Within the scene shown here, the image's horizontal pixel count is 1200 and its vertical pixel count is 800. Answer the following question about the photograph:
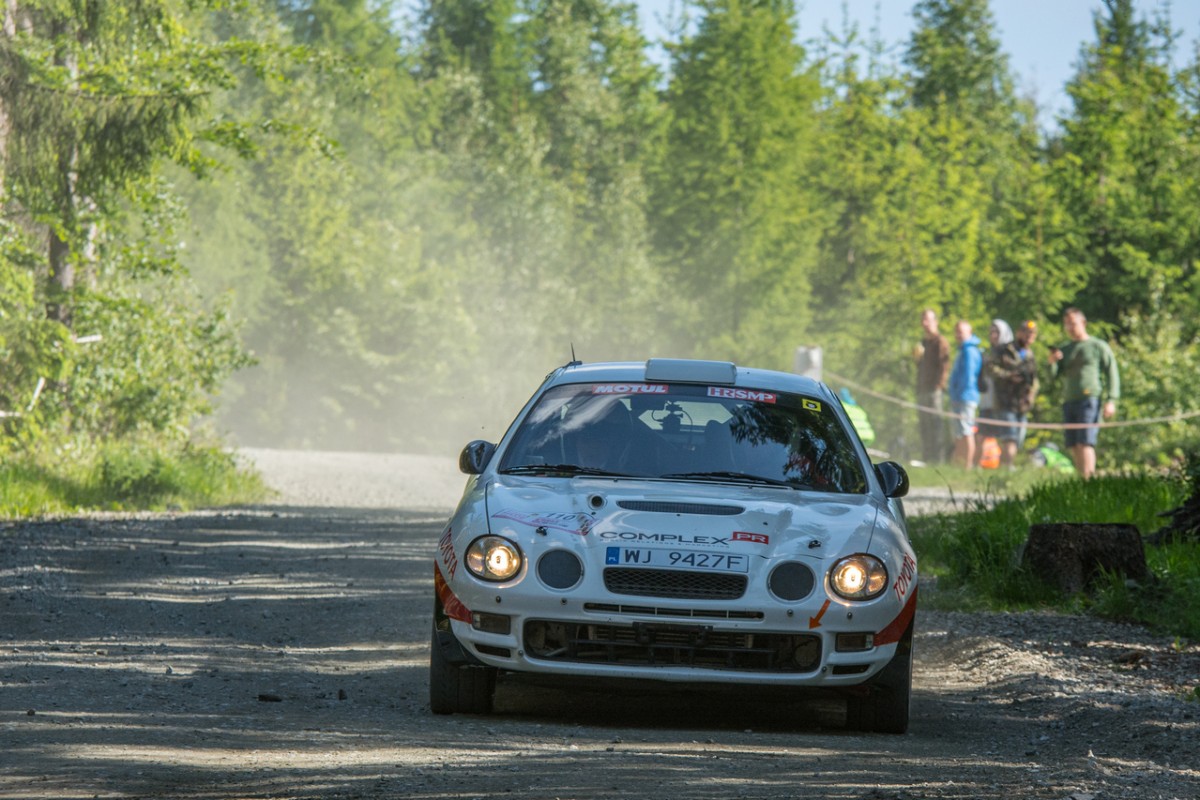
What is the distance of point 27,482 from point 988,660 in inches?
458

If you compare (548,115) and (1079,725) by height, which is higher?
(548,115)

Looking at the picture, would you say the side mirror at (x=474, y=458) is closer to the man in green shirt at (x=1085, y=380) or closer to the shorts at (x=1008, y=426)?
the man in green shirt at (x=1085, y=380)

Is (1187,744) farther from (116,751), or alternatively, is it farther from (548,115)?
(548,115)

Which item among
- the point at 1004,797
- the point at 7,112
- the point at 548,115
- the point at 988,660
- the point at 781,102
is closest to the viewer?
the point at 1004,797

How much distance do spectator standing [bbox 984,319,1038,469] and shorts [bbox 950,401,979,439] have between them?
426 millimetres

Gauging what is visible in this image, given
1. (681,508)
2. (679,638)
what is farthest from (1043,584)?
(679,638)

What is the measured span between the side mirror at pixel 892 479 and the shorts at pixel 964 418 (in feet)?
61.5

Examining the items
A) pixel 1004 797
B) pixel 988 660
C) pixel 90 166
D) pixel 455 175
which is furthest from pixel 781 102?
pixel 1004 797

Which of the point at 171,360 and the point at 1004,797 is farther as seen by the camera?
the point at 171,360

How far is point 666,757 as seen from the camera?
6.43 metres

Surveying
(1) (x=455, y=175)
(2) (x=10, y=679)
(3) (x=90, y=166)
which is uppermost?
(1) (x=455, y=175)

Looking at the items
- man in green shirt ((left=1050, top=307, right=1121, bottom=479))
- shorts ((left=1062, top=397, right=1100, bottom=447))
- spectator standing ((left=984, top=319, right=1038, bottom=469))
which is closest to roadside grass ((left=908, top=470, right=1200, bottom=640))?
shorts ((left=1062, top=397, right=1100, bottom=447))

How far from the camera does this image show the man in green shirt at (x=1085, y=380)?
22.8m

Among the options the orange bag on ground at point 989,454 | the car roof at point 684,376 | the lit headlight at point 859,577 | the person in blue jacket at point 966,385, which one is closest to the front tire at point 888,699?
the lit headlight at point 859,577
